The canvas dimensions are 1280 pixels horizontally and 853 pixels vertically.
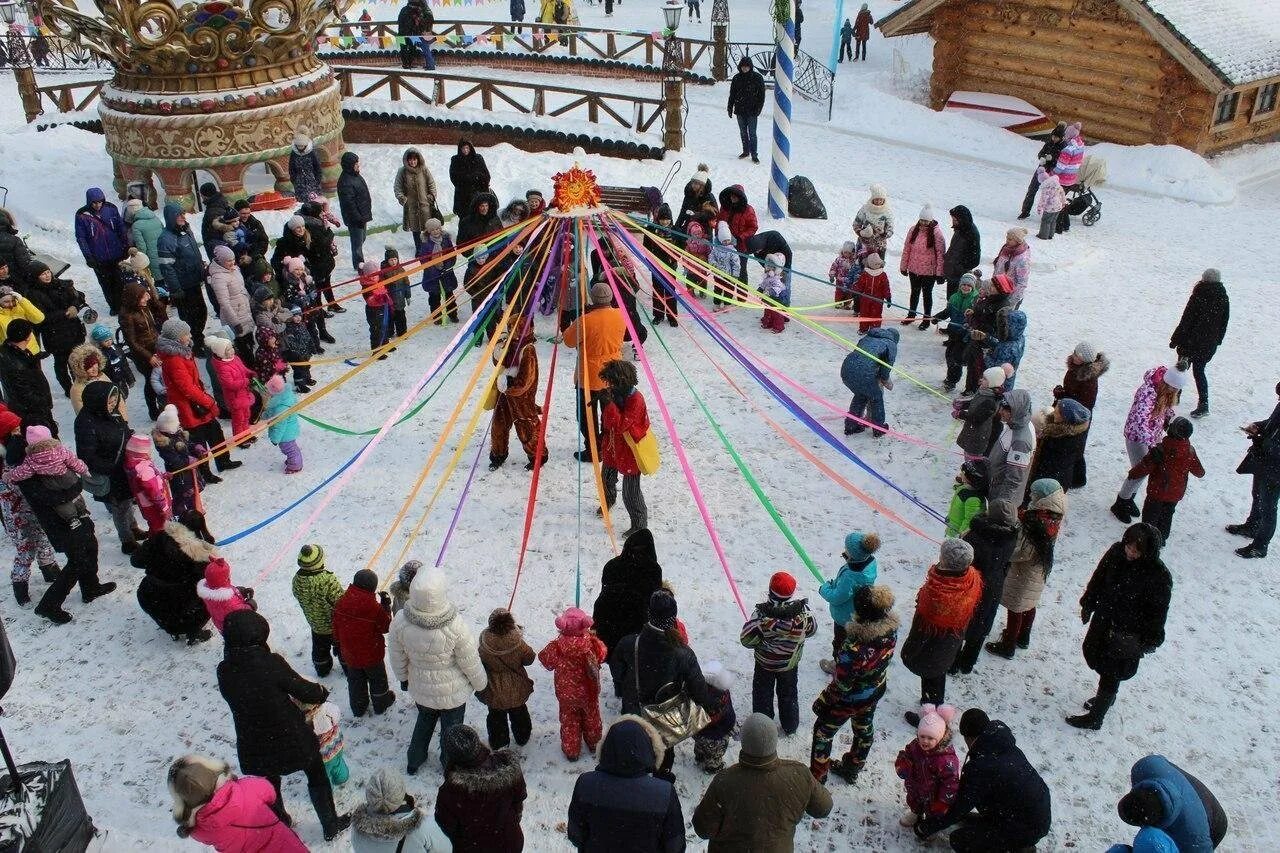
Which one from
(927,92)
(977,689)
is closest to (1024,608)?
(977,689)

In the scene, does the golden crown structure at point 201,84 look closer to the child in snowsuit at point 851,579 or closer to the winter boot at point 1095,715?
the child in snowsuit at point 851,579

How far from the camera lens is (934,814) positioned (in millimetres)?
4969

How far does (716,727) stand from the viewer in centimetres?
534

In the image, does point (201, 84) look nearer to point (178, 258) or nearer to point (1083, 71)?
point (178, 258)

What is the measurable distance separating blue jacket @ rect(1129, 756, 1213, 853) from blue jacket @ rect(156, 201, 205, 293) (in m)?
8.72

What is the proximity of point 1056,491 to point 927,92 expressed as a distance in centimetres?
1552

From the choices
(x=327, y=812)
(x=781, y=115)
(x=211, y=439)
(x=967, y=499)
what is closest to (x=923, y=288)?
(x=781, y=115)

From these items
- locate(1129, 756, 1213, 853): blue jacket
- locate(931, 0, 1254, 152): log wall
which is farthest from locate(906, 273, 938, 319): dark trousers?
locate(931, 0, 1254, 152): log wall

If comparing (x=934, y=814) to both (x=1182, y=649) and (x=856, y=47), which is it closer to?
(x=1182, y=649)

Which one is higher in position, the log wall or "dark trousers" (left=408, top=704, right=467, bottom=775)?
the log wall

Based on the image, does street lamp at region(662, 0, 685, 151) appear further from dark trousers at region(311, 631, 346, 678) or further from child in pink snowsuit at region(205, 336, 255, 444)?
dark trousers at region(311, 631, 346, 678)

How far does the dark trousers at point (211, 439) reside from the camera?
8.01m

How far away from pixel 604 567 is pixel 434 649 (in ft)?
3.88

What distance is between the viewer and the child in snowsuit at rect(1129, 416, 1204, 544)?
265 inches
